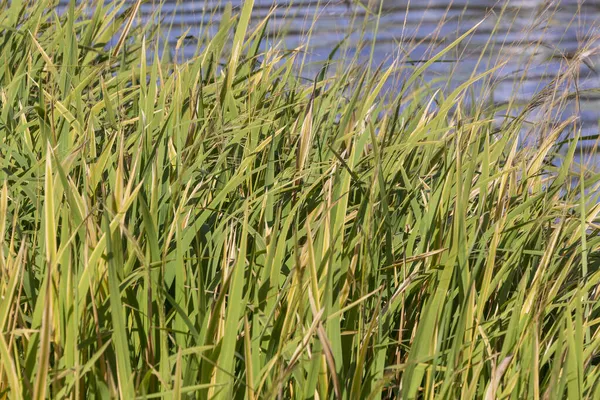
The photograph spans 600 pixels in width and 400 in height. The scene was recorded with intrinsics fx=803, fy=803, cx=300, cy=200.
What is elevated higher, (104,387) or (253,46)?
(253,46)

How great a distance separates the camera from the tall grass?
37.9 inches

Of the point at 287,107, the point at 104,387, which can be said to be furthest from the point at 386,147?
the point at 104,387

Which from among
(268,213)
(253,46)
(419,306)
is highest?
(253,46)

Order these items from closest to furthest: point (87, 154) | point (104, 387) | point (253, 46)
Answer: point (104, 387) → point (87, 154) → point (253, 46)

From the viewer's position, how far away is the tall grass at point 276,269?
0.96 metres

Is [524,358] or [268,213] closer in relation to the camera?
[524,358]

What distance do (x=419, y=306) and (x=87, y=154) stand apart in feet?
2.15

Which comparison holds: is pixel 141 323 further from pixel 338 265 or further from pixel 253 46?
pixel 253 46

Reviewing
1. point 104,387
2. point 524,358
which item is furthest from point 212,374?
point 524,358

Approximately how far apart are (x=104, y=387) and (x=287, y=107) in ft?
3.20

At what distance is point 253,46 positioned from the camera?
2.16 meters

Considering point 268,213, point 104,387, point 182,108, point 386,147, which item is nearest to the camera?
point 104,387

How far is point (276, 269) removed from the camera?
3.67 ft

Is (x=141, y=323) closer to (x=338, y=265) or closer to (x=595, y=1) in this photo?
(x=338, y=265)
